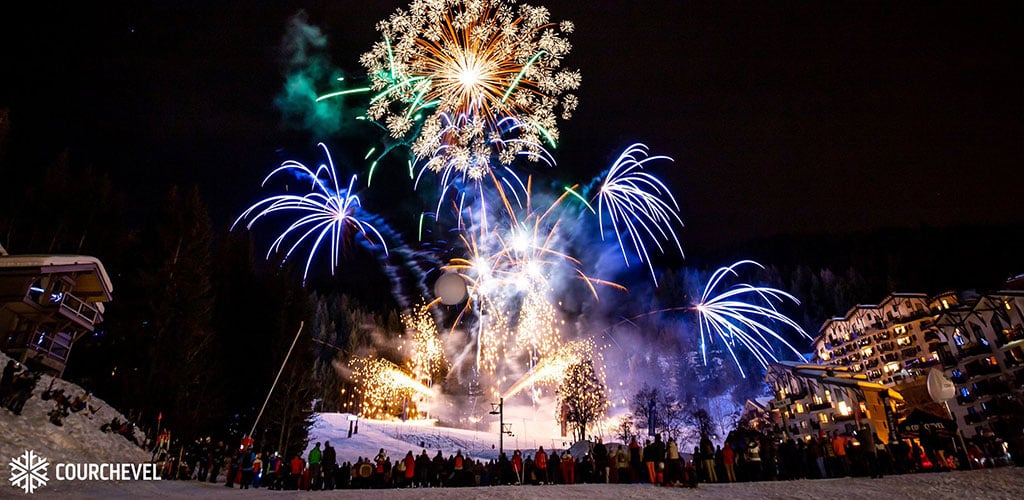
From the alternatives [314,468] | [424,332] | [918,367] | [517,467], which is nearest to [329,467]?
[314,468]

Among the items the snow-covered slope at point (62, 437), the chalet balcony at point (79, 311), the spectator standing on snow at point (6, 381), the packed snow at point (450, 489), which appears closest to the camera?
the packed snow at point (450, 489)

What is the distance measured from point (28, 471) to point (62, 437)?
4.94 metres

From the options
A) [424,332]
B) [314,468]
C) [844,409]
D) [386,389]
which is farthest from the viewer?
[386,389]

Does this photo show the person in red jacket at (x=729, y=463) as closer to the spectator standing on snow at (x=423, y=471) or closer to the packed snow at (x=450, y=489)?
the packed snow at (x=450, y=489)

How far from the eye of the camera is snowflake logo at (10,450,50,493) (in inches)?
418

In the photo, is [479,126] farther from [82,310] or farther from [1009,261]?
[1009,261]

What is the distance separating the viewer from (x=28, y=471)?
37.7ft

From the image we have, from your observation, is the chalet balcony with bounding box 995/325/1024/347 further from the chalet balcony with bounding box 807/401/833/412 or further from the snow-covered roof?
the snow-covered roof

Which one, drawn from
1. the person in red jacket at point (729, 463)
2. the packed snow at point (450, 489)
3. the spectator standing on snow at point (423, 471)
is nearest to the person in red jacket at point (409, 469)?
the spectator standing on snow at point (423, 471)

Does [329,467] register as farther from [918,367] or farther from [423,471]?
[918,367]

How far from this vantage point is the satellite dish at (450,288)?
33.2 m

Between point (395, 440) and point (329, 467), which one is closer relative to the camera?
point (329, 467)

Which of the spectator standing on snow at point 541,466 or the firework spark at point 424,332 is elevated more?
the firework spark at point 424,332

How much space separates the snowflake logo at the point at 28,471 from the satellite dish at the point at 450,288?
22.0 meters
